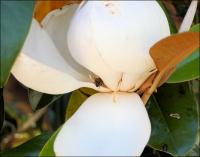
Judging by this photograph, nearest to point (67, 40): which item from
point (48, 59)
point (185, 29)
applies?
point (48, 59)

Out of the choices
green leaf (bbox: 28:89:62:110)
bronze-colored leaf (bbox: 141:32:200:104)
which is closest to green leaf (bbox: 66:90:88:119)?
green leaf (bbox: 28:89:62:110)

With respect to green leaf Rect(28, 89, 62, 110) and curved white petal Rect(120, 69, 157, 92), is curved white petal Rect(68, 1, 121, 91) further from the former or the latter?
green leaf Rect(28, 89, 62, 110)

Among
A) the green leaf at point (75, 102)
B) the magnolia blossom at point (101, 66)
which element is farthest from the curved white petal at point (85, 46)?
the green leaf at point (75, 102)

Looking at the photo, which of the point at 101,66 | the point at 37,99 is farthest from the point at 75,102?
the point at 101,66

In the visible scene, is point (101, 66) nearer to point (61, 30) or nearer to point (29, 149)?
point (61, 30)

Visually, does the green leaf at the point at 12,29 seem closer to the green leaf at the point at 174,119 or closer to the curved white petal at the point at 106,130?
the curved white petal at the point at 106,130

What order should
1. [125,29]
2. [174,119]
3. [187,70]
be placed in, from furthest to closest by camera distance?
[174,119] → [187,70] → [125,29]
